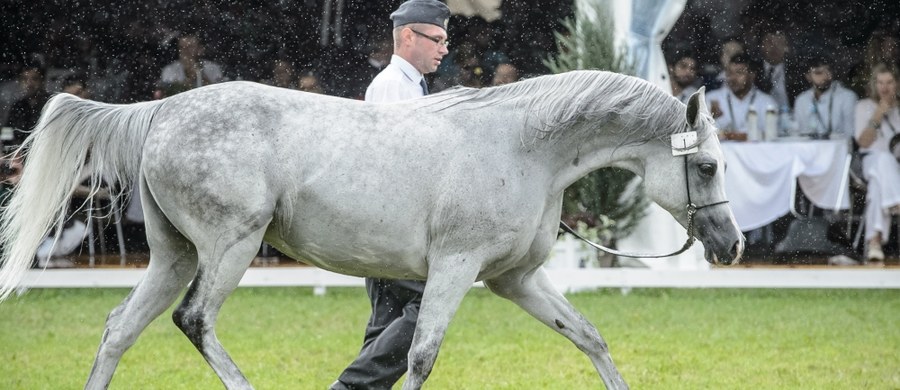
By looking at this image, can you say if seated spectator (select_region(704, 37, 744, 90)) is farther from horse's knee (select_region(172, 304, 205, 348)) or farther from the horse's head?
horse's knee (select_region(172, 304, 205, 348))

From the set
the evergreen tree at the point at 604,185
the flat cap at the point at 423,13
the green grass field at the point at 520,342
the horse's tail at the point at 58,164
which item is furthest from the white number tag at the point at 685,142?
the evergreen tree at the point at 604,185

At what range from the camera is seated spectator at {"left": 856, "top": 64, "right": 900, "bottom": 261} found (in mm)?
11984

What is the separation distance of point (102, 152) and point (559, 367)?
11.8ft

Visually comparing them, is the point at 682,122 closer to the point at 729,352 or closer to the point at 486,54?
the point at 729,352

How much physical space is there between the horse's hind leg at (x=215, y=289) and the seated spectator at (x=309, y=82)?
7.52 meters

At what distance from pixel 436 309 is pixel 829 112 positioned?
8.56 metres

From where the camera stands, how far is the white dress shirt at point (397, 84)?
602 centimetres

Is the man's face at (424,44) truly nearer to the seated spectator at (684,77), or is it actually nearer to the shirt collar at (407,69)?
the shirt collar at (407,69)

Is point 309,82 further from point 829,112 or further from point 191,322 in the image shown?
point 191,322

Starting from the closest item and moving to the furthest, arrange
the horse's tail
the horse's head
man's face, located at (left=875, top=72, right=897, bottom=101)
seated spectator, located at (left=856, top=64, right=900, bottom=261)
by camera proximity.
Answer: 1. the horse's head
2. the horse's tail
3. seated spectator, located at (left=856, top=64, right=900, bottom=261)
4. man's face, located at (left=875, top=72, right=897, bottom=101)

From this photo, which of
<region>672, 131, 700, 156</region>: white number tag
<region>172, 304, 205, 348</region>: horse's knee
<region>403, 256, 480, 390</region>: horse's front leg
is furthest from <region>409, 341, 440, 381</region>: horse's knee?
<region>672, 131, 700, 156</region>: white number tag

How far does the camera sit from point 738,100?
492 inches

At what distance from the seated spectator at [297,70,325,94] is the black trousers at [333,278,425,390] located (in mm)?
6613

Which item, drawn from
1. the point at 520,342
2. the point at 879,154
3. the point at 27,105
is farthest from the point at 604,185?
the point at 27,105
